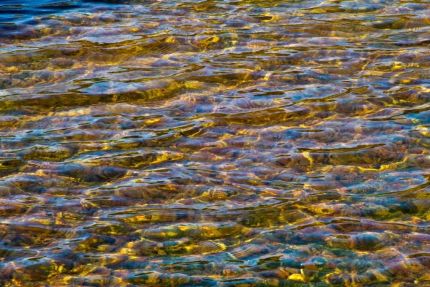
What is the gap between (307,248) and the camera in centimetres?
664

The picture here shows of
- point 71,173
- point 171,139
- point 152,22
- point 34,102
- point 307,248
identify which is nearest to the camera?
point 307,248

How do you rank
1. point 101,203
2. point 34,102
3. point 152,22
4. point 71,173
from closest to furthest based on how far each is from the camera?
point 101,203 → point 71,173 → point 34,102 → point 152,22

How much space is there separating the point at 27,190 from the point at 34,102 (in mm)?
1968

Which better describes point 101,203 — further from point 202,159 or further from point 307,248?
point 307,248

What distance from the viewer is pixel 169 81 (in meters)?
9.84

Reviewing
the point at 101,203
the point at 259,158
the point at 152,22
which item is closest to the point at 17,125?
the point at 101,203

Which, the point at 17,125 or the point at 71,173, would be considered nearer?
the point at 71,173

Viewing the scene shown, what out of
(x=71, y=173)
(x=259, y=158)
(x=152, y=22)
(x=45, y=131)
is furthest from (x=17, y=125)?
(x=152, y=22)

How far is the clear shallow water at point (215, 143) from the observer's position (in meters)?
6.55

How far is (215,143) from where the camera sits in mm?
8406

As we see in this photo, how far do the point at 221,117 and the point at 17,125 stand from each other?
198cm

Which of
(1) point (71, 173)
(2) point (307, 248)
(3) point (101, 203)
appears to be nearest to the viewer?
(2) point (307, 248)

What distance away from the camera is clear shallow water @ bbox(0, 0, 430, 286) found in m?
→ 6.55

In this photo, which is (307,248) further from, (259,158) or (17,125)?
(17,125)
